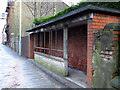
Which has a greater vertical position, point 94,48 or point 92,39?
point 92,39

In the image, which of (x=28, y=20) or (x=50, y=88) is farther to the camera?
(x=28, y=20)

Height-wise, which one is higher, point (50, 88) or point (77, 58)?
point (77, 58)

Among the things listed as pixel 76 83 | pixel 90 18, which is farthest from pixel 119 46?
pixel 76 83

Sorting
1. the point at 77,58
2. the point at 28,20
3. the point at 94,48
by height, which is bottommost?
the point at 77,58

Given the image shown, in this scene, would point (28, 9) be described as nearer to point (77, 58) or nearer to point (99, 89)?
point (77, 58)

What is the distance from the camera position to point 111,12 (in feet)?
12.6

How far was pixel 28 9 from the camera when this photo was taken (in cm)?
2228

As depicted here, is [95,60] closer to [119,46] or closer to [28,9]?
[119,46]

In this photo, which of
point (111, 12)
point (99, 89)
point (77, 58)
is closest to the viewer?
point (99, 89)

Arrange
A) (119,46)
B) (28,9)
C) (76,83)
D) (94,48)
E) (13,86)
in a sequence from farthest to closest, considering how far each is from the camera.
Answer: (28,9) < (13,86) < (76,83) < (94,48) < (119,46)

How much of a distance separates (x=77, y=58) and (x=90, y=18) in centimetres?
337

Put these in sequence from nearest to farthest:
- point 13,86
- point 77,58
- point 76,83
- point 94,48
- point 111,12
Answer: point 94,48 < point 111,12 < point 76,83 < point 13,86 < point 77,58

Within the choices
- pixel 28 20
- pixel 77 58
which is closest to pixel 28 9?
pixel 28 20

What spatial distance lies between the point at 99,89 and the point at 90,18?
2086mm
